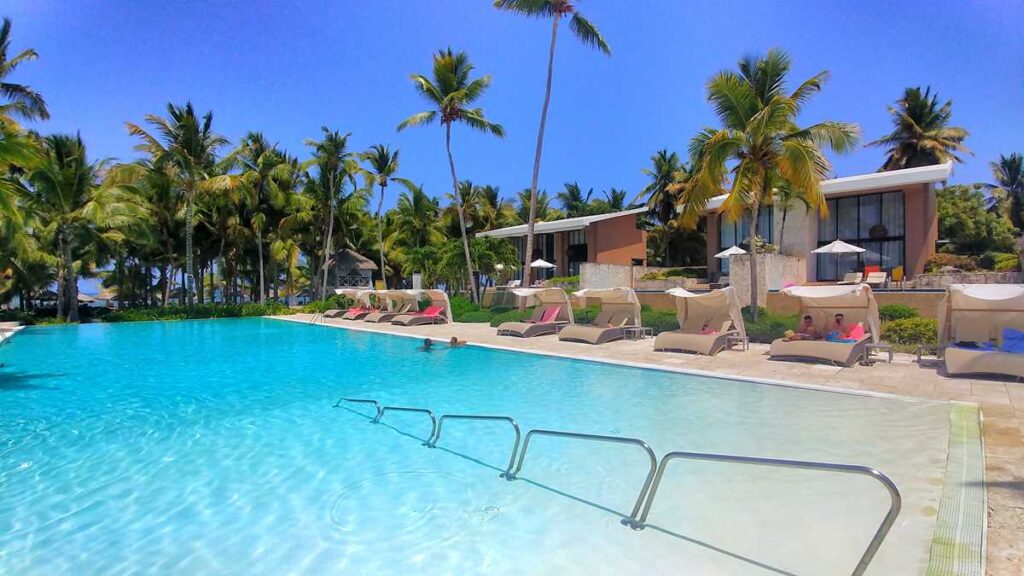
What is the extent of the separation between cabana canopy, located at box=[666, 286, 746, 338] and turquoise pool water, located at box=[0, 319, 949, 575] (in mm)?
3458

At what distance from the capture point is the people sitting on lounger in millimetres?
11570

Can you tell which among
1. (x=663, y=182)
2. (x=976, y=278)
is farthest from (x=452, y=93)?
(x=976, y=278)

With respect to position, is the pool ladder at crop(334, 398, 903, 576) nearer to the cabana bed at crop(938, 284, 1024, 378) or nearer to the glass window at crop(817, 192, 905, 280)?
the cabana bed at crop(938, 284, 1024, 378)

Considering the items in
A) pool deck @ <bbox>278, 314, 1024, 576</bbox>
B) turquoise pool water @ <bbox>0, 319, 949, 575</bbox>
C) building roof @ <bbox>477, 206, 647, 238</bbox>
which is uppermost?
building roof @ <bbox>477, 206, 647, 238</bbox>

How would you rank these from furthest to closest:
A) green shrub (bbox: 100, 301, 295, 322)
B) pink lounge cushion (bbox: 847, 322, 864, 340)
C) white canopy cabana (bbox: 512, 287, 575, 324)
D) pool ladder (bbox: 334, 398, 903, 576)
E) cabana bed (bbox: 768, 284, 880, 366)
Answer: green shrub (bbox: 100, 301, 295, 322)
white canopy cabana (bbox: 512, 287, 575, 324)
pink lounge cushion (bbox: 847, 322, 864, 340)
cabana bed (bbox: 768, 284, 880, 366)
pool ladder (bbox: 334, 398, 903, 576)

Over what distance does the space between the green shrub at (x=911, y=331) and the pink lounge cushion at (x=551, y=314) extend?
8.76m

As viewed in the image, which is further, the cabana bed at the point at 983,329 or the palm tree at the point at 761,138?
the palm tree at the point at 761,138

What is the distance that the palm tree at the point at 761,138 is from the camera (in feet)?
Result: 44.8

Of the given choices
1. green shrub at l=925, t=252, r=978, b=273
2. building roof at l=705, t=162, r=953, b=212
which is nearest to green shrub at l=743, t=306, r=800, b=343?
building roof at l=705, t=162, r=953, b=212

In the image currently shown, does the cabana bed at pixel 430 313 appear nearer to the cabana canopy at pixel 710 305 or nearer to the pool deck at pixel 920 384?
the pool deck at pixel 920 384

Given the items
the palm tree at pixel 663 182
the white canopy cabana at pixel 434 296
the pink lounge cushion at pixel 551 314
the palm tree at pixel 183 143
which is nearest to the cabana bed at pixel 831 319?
the pink lounge cushion at pixel 551 314

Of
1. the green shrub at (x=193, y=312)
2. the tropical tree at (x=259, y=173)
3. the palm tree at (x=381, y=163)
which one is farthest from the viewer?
the palm tree at (x=381, y=163)

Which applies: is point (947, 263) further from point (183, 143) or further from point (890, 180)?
point (183, 143)

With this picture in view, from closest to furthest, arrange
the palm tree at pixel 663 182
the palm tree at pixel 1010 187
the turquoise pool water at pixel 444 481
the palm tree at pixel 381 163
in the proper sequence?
1. the turquoise pool water at pixel 444 481
2. the palm tree at pixel 381 163
3. the palm tree at pixel 663 182
4. the palm tree at pixel 1010 187
